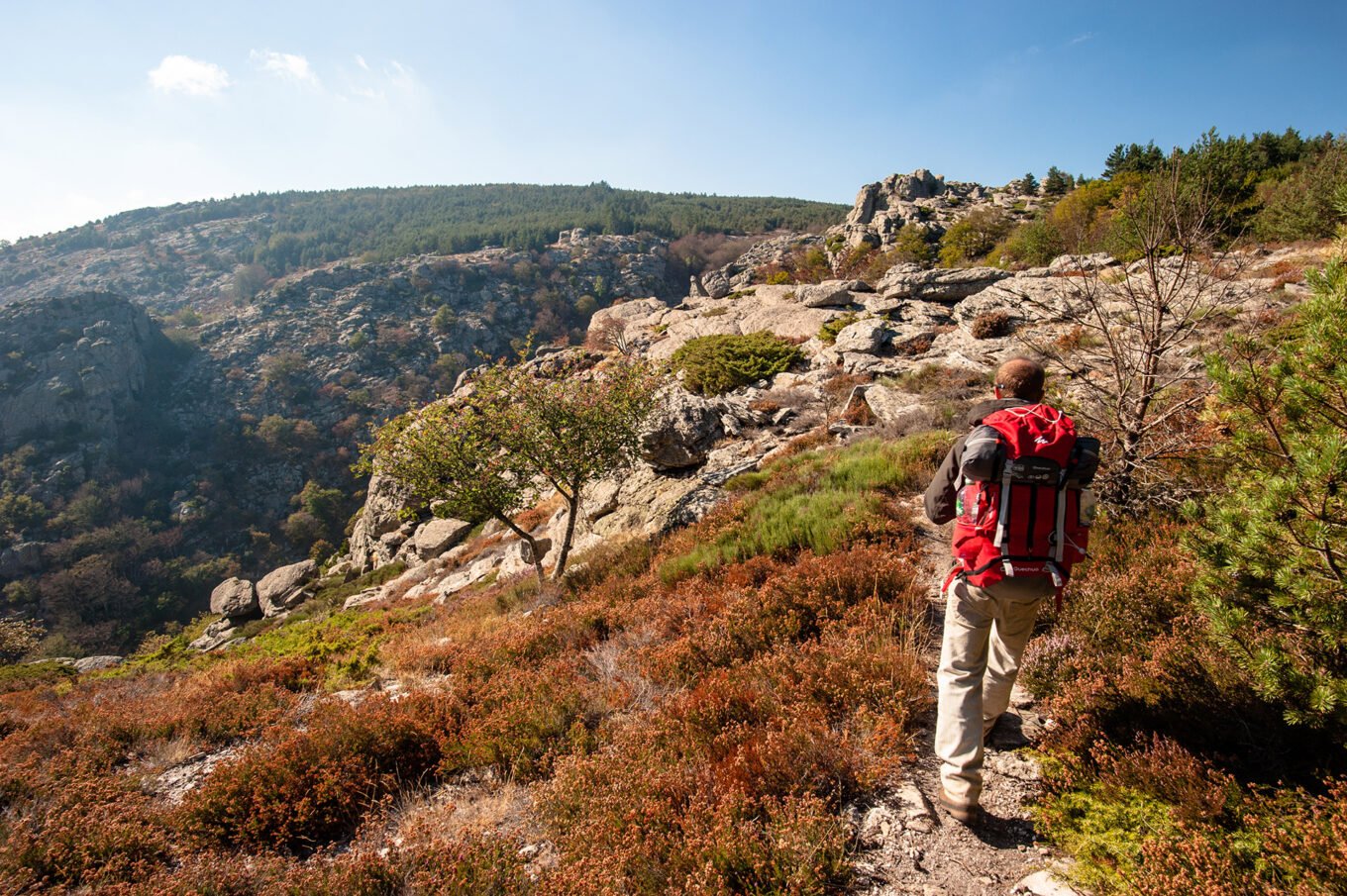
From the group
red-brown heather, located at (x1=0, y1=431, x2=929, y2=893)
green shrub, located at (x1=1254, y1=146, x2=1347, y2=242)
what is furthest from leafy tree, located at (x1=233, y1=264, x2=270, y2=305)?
green shrub, located at (x1=1254, y1=146, x2=1347, y2=242)

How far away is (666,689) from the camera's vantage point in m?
4.39

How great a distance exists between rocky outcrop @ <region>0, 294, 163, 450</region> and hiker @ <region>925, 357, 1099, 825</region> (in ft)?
326

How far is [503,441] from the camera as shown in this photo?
1058cm

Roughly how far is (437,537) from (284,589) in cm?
1011

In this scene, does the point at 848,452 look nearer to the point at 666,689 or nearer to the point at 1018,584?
the point at 666,689

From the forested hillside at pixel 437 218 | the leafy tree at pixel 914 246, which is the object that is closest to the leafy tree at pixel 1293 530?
the leafy tree at pixel 914 246

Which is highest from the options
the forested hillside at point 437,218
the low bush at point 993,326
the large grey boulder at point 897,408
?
the forested hillside at point 437,218

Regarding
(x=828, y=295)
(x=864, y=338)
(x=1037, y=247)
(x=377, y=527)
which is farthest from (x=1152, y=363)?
(x=377, y=527)

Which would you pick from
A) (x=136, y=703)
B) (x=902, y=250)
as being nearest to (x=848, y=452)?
(x=136, y=703)

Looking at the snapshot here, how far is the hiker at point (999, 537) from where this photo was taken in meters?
2.57

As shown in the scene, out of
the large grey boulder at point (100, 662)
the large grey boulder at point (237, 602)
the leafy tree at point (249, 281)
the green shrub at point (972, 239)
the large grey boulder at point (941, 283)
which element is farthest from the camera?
the leafy tree at point (249, 281)

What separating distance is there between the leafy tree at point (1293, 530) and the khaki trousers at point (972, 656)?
0.94 metres

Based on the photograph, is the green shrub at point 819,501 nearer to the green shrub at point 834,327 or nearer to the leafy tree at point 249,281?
the green shrub at point 834,327

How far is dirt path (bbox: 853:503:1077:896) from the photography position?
241cm
